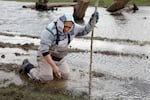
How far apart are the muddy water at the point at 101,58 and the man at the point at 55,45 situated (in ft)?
0.82

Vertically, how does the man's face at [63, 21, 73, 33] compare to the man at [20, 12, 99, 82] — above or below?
above

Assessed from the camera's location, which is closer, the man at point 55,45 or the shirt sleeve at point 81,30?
the man at point 55,45

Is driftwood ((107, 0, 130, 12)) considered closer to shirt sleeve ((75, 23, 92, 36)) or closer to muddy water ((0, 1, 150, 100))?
muddy water ((0, 1, 150, 100))

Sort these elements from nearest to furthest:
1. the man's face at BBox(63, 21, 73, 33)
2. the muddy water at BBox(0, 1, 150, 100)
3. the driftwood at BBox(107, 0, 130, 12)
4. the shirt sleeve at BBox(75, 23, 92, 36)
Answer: the man's face at BBox(63, 21, 73, 33) → the shirt sleeve at BBox(75, 23, 92, 36) → the muddy water at BBox(0, 1, 150, 100) → the driftwood at BBox(107, 0, 130, 12)

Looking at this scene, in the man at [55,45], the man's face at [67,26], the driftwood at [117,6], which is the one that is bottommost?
the driftwood at [117,6]

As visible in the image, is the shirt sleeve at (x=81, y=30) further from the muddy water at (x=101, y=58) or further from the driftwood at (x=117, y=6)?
the driftwood at (x=117, y=6)

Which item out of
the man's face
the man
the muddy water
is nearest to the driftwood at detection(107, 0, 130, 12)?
the muddy water

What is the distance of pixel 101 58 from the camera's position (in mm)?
12242

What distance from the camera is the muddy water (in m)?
8.72

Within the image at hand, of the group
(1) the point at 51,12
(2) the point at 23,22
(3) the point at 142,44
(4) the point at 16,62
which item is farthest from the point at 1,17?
(4) the point at 16,62

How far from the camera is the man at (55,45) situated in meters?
8.06

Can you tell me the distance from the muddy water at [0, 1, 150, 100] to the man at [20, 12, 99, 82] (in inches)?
9.9

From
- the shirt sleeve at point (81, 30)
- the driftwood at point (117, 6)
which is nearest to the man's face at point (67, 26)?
the shirt sleeve at point (81, 30)

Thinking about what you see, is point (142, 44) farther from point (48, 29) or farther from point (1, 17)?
point (1, 17)
